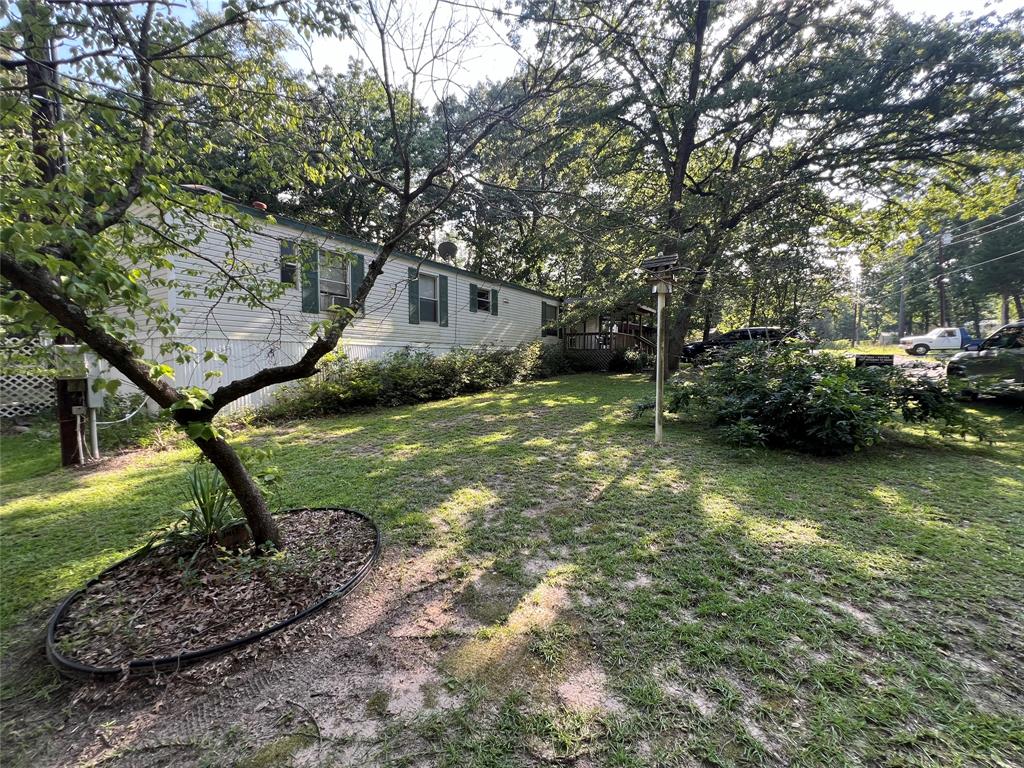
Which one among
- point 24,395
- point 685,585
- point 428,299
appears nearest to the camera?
point 685,585

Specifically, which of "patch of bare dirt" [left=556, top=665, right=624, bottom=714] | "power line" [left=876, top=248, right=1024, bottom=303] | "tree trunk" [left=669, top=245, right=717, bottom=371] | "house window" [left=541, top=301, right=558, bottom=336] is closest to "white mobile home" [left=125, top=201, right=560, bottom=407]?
"house window" [left=541, top=301, right=558, bottom=336]

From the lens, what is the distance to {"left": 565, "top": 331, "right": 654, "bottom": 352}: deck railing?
1739 centimetres

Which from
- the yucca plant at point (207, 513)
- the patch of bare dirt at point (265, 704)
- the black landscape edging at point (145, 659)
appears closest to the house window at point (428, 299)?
the yucca plant at point (207, 513)

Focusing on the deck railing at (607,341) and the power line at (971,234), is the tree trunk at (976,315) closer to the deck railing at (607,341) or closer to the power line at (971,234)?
the power line at (971,234)

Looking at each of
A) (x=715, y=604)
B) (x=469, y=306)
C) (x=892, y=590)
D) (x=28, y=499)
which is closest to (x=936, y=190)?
(x=469, y=306)

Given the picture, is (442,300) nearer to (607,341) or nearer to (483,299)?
(483,299)

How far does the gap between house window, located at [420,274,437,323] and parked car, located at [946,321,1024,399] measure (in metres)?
10.5

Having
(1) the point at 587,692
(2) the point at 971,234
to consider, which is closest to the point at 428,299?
(1) the point at 587,692

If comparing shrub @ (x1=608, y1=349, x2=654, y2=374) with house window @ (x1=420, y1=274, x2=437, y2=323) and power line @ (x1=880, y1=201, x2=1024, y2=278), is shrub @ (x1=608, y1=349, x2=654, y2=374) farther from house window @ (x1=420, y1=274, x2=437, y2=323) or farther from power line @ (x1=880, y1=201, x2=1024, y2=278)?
power line @ (x1=880, y1=201, x2=1024, y2=278)

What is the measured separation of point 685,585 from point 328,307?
382cm

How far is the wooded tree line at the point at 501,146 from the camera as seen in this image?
1.96 metres

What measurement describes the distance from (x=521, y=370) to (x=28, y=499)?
1032 cm

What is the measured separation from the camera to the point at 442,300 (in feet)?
38.1

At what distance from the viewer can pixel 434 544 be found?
2.74 metres
